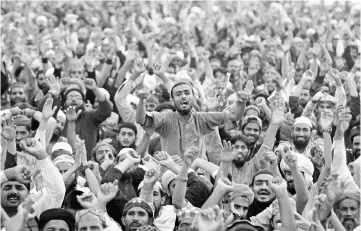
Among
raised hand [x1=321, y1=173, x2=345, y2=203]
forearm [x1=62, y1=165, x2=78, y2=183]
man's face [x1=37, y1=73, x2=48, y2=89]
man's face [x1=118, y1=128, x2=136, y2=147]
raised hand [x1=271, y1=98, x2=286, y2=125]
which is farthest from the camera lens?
man's face [x1=37, y1=73, x2=48, y2=89]

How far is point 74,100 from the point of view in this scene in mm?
14203

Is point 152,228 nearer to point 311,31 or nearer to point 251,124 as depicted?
point 251,124

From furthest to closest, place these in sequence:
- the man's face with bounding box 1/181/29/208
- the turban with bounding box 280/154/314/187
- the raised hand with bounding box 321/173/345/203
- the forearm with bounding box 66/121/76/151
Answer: the forearm with bounding box 66/121/76/151 → the turban with bounding box 280/154/314/187 → the man's face with bounding box 1/181/29/208 → the raised hand with bounding box 321/173/345/203

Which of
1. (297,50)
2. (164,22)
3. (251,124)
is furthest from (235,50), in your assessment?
(251,124)

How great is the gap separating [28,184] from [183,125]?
2015mm

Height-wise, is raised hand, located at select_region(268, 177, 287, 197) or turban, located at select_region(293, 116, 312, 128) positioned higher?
turban, located at select_region(293, 116, 312, 128)

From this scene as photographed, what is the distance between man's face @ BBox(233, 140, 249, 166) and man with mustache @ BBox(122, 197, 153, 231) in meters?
2.17

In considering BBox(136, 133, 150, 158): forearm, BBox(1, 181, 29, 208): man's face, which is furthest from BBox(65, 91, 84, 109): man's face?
BBox(1, 181, 29, 208): man's face

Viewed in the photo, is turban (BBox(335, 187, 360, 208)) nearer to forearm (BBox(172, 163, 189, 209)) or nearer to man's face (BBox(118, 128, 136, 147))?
forearm (BBox(172, 163, 189, 209))

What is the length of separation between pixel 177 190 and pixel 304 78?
18.8 ft

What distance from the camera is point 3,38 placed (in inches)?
790

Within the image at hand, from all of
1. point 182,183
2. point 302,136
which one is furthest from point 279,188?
point 302,136

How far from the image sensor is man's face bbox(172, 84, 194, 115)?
11.6 m

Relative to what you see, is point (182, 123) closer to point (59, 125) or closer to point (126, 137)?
point (126, 137)
